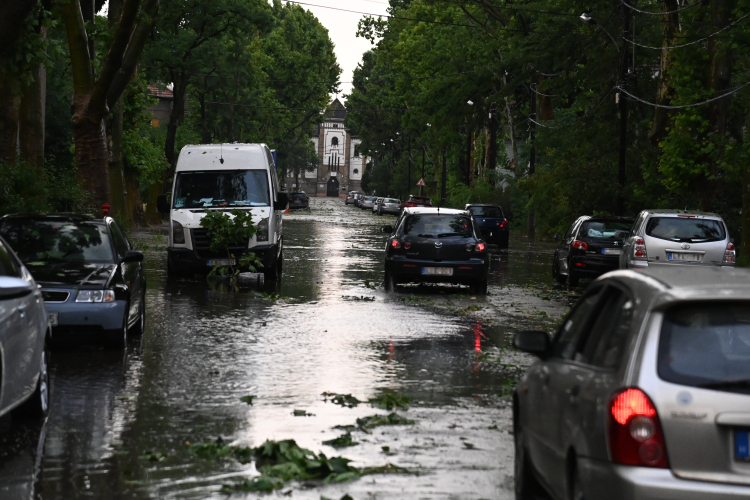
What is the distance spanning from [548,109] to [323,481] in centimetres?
4890

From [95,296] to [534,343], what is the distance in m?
7.11

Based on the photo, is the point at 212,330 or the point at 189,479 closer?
the point at 189,479

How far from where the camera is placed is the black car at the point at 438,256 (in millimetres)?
21422

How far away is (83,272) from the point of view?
1281 centimetres

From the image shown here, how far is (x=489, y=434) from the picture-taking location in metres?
8.57

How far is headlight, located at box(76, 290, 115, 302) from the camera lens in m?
12.3

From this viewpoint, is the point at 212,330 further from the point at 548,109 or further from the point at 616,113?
the point at 548,109

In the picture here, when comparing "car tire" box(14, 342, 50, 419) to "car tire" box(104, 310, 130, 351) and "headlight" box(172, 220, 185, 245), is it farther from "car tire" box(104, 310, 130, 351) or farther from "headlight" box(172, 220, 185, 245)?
"headlight" box(172, 220, 185, 245)

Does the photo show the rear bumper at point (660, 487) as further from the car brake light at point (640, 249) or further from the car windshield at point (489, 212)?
the car windshield at point (489, 212)

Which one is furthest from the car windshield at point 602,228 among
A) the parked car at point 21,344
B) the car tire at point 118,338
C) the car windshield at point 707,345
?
the car windshield at point 707,345

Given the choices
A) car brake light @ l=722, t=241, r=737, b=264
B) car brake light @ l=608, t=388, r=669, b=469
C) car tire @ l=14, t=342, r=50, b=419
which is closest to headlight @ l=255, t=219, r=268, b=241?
car brake light @ l=722, t=241, r=737, b=264

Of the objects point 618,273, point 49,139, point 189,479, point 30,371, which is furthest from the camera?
point 49,139

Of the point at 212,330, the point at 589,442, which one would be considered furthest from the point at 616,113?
the point at 589,442

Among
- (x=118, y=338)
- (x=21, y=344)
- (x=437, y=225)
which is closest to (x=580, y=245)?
(x=437, y=225)
